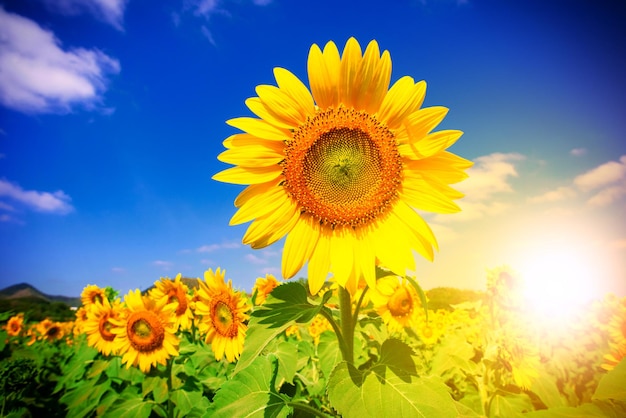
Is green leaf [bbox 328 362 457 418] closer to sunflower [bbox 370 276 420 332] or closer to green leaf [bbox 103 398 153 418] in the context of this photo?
green leaf [bbox 103 398 153 418]

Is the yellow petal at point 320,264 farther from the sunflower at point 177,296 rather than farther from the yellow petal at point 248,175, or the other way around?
the sunflower at point 177,296

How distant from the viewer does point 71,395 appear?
5332mm

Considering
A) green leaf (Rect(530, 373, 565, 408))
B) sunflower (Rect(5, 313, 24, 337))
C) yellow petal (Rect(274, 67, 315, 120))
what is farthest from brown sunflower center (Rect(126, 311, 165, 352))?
sunflower (Rect(5, 313, 24, 337))

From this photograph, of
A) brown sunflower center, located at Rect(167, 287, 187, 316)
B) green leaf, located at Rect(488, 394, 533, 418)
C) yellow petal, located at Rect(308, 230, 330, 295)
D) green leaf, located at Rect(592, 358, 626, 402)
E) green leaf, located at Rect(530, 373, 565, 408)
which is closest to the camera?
green leaf, located at Rect(592, 358, 626, 402)

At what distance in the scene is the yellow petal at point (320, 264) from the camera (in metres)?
2.24

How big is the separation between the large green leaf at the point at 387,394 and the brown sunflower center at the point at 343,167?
0.92 meters

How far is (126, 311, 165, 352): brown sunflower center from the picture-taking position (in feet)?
15.3

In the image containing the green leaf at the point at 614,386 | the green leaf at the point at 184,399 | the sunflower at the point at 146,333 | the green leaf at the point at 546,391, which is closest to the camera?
the green leaf at the point at 614,386

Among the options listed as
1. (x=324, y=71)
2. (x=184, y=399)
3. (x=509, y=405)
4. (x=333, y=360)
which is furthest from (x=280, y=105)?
(x=184, y=399)

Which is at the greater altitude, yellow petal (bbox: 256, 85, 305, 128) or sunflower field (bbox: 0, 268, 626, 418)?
yellow petal (bbox: 256, 85, 305, 128)

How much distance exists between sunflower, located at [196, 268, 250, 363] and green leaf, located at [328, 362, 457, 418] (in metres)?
2.41

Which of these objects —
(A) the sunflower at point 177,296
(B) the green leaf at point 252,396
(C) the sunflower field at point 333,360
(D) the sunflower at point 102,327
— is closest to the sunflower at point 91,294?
(C) the sunflower field at point 333,360

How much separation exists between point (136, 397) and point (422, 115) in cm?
463

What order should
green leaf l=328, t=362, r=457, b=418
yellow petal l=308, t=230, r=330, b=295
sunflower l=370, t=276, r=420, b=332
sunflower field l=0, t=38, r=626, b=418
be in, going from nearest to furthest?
green leaf l=328, t=362, r=457, b=418 < sunflower field l=0, t=38, r=626, b=418 < yellow petal l=308, t=230, r=330, b=295 < sunflower l=370, t=276, r=420, b=332
